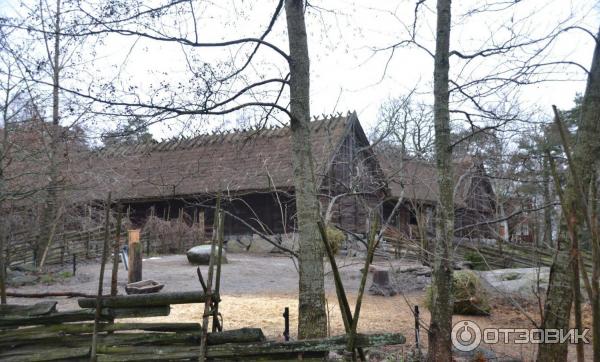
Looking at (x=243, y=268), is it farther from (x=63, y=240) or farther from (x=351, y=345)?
(x=351, y=345)

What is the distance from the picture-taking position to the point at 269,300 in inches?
420

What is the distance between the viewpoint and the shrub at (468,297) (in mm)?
9367

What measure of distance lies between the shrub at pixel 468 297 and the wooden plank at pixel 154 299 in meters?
6.11

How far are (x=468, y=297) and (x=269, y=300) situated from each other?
3744mm

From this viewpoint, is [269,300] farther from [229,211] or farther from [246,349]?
[229,211]

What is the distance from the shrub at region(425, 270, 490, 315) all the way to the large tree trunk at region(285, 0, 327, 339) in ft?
15.6

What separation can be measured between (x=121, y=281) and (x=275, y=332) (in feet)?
22.5

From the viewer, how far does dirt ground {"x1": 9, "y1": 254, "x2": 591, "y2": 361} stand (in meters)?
8.10

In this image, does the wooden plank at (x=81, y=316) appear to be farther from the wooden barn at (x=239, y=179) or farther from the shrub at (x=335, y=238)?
the wooden barn at (x=239, y=179)

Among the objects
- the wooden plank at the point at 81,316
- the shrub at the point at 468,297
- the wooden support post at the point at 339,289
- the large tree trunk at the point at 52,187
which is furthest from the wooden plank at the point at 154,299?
the shrub at the point at 468,297

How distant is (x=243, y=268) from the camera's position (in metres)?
15.6

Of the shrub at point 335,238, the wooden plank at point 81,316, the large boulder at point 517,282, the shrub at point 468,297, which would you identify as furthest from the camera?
the shrub at point 335,238

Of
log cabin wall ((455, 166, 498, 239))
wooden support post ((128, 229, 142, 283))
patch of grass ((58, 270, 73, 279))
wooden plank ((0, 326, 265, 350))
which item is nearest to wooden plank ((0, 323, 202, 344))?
wooden plank ((0, 326, 265, 350))
